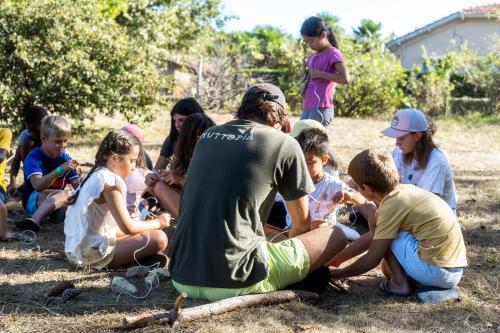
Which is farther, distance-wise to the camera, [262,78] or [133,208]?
[262,78]

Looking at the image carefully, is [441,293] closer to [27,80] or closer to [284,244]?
[284,244]

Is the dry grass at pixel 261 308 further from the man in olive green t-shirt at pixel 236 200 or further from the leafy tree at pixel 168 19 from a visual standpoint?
the leafy tree at pixel 168 19

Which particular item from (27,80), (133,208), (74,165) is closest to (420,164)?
(133,208)

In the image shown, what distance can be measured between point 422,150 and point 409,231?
4.62 ft

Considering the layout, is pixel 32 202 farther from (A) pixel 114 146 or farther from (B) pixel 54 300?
(B) pixel 54 300

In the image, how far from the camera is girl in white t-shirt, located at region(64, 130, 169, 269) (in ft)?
14.4

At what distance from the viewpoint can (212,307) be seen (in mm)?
3398

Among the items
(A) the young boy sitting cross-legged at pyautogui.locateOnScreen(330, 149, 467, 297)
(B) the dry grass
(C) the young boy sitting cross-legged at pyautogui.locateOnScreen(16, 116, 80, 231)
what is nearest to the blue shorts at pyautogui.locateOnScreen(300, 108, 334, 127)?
(B) the dry grass

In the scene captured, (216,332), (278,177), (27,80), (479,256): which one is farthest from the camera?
(27,80)

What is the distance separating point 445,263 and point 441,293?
199 mm

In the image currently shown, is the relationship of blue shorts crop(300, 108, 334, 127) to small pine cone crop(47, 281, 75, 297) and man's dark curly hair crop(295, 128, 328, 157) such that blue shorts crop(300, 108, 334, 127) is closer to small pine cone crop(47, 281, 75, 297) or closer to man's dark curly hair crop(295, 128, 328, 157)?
man's dark curly hair crop(295, 128, 328, 157)

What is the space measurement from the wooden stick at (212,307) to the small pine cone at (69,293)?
70 cm

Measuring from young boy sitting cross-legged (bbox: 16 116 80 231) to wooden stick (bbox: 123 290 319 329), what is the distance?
2.70m

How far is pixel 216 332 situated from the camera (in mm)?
3268
